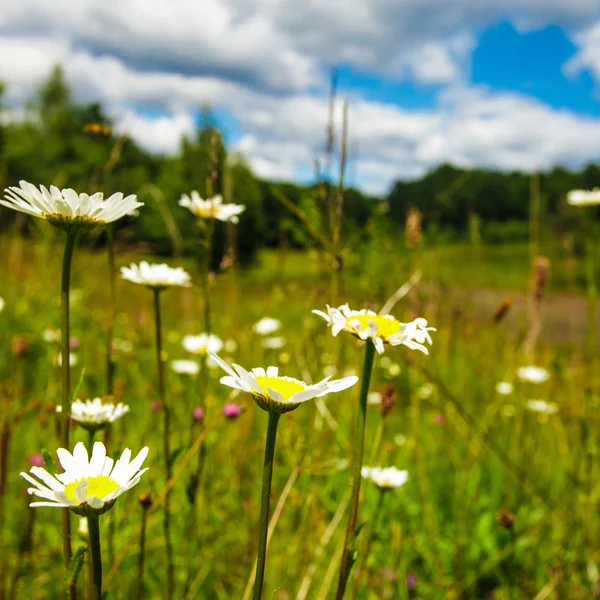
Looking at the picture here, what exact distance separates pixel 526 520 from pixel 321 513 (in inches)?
32.2

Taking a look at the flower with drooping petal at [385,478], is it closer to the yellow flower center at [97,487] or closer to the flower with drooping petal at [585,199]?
→ the yellow flower center at [97,487]

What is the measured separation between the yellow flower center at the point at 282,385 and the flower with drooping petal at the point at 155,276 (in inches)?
18.7

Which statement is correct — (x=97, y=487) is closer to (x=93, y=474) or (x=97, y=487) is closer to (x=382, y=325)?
(x=93, y=474)

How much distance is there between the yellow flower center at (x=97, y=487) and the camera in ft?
1.84

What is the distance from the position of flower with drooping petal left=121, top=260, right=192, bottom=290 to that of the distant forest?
187mm

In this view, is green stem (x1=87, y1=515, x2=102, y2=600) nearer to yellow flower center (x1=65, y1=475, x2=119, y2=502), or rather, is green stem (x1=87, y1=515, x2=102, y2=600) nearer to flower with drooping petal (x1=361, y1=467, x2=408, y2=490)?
yellow flower center (x1=65, y1=475, x2=119, y2=502)

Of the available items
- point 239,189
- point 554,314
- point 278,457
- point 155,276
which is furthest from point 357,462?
point 554,314

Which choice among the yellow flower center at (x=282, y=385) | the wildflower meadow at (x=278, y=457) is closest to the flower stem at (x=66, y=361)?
the wildflower meadow at (x=278, y=457)

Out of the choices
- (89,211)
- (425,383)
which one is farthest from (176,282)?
(425,383)

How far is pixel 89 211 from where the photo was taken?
0.67 meters

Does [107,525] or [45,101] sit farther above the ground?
[45,101]

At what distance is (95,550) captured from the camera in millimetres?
522

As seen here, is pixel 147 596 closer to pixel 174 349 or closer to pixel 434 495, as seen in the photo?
pixel 434 495

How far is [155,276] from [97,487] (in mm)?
585
